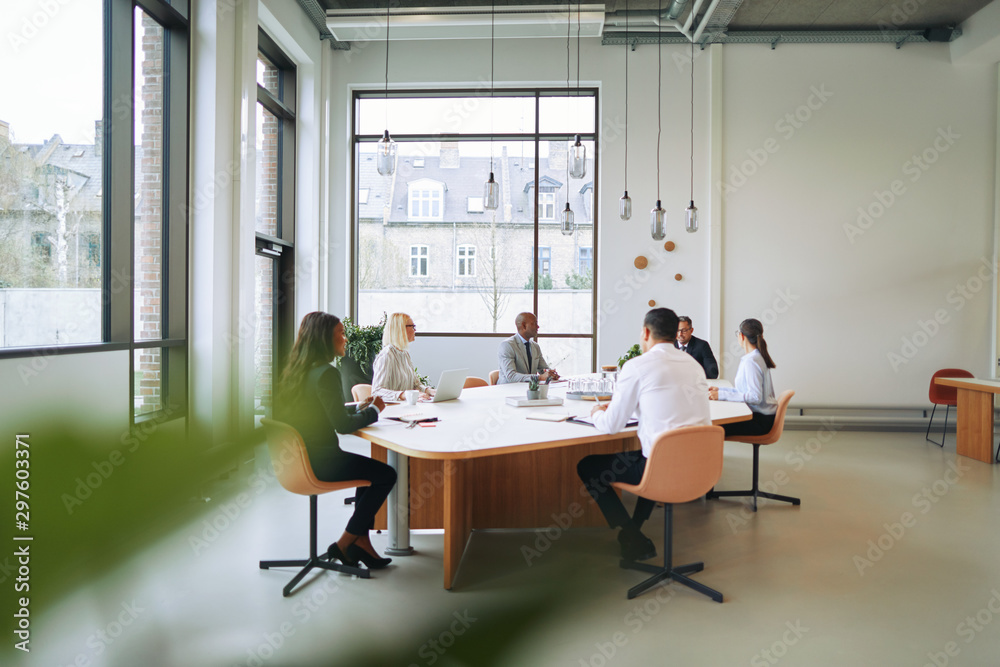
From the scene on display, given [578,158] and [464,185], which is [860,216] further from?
[578,158]

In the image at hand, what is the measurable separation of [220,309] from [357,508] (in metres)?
2.50

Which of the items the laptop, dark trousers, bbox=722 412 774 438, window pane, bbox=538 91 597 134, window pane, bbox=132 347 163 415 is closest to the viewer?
the laptop

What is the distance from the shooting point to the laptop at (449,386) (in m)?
4.33

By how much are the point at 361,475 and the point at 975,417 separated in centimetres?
595

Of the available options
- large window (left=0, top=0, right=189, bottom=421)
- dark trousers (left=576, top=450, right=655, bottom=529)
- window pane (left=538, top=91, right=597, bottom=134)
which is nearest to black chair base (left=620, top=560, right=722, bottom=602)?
dark trousers (left=576, top=450, right=655, bottom=529)

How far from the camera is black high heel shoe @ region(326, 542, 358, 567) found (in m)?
3.35

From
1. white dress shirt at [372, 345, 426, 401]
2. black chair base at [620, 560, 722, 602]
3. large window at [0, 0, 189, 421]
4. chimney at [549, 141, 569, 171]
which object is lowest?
black chair base at [620, 560, 722, 602]

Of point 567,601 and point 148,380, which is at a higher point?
point 148,380

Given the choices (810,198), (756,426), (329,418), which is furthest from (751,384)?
(810,198)

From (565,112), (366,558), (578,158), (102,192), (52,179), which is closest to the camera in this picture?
(366,558)

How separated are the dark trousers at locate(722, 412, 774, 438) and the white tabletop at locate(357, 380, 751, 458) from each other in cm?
28

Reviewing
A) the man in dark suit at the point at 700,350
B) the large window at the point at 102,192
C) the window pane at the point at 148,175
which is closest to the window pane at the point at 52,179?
the large window at the point at 102,192

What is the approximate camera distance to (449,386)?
173 inches

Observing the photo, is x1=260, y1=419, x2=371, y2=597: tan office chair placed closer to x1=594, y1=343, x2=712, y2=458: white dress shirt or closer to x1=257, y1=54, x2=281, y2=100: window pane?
x1=594, y1=343, x2=712, y2=458: white dress shirt
